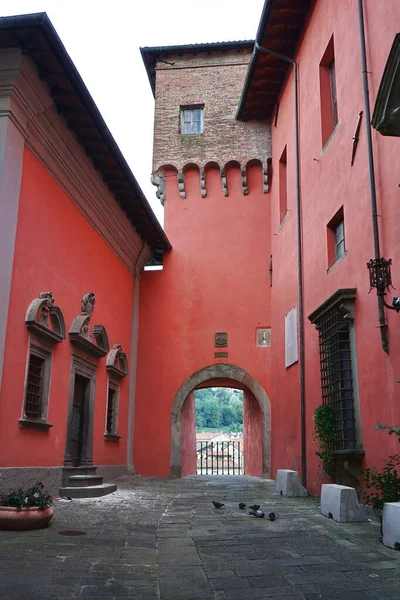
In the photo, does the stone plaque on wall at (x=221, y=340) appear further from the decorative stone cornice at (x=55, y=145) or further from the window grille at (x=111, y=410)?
the decorative stone cornice at (x=55, y=145)

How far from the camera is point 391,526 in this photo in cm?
451

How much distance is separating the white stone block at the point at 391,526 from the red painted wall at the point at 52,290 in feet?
15.1

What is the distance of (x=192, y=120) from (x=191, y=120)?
0.09 feet

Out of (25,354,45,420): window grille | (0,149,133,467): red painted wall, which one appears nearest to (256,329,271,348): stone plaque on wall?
(0,149,133,467): red painted wall

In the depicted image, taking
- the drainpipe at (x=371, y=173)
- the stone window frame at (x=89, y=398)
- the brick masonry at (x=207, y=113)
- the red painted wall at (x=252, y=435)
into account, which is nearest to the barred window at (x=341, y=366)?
the drainpipe at (x=371, y=173)

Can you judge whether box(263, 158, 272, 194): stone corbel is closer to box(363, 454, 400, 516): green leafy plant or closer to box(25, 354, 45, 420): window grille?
box(25, 354, 45, 420): window grille

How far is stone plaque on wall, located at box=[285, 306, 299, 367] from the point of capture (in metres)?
10.4

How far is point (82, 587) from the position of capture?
3.40 m

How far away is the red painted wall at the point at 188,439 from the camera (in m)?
14.3

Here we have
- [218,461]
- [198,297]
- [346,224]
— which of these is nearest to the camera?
[346,224]

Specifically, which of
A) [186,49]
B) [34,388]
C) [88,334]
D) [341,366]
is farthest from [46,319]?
[186,49]

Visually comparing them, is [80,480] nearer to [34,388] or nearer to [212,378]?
[34,388]

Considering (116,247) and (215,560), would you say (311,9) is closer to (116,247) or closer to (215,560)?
(116,247)

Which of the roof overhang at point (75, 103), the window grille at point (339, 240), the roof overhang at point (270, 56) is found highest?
the roof overhang at point (270, 56)
